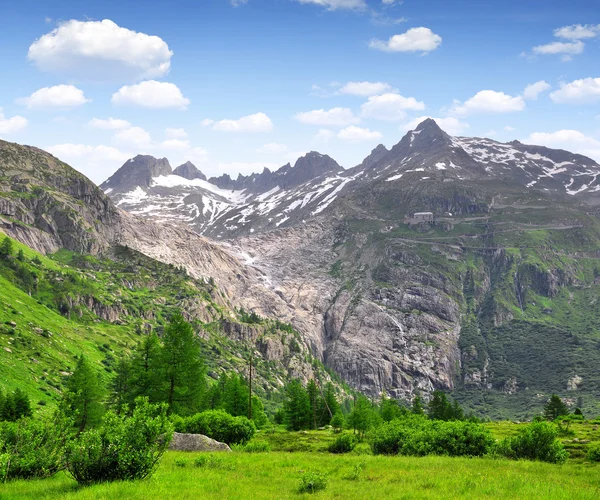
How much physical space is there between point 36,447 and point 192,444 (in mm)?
18412

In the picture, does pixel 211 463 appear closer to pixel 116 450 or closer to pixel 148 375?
pixel 116 450

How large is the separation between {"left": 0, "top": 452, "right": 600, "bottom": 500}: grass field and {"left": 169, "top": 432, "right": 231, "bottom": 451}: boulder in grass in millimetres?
8010

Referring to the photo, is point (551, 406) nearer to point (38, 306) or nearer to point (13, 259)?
point (38, 306)

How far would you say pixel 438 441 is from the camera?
3503 centimetres

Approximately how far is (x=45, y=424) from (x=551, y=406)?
114 metres

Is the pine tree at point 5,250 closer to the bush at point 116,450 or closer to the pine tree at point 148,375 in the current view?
the pine tree at point 148,375

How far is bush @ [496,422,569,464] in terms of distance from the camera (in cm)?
3225

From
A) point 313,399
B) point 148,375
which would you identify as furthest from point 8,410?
point 313,399

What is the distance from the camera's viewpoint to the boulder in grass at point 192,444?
3750 centimetres

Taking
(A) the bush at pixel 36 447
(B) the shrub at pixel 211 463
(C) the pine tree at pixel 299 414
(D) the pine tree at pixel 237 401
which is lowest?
(C) the pine tree at pixel 299 414

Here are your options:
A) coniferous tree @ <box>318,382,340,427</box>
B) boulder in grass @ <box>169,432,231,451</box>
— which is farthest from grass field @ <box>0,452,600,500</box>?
coniferous tree @ <box>318,382,340,427</box>

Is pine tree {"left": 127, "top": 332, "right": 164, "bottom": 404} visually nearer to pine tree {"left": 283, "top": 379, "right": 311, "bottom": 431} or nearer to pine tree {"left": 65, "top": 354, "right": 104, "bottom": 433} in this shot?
pine tree {"left": 65, "top": 354, "right": 104, "bottom": 433}

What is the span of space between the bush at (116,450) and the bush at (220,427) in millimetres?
27177

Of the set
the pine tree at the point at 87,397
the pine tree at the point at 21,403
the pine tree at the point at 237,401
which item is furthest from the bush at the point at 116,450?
the pine tree at the point at 237,401
